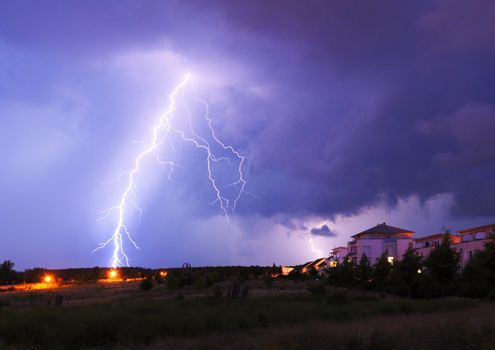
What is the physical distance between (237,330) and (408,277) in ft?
98.7

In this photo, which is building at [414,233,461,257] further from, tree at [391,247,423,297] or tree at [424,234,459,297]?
tree at [424,234,459,297]

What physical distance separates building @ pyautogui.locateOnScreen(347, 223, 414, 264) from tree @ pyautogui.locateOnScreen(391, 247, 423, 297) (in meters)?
33.8

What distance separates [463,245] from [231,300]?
43.5 m

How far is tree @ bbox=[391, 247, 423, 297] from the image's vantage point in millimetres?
46562

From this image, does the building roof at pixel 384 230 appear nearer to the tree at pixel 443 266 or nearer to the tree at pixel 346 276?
the tree at pixel 346 276

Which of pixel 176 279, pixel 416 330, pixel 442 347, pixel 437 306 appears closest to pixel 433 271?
pixel 437 306

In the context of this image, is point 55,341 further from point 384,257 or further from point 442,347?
point 384,257

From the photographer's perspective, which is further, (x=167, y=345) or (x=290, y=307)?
A: (x=290, y=307)

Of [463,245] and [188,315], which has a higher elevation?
[463,245]

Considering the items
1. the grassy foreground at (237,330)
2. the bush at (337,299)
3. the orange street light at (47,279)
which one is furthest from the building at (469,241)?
the orange street light at (47,279)

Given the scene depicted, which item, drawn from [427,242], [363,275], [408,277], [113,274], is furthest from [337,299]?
[113,274]

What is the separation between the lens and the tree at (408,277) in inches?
1833

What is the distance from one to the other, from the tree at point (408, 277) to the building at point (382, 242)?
33.8 meters

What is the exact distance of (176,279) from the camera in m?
59.3
